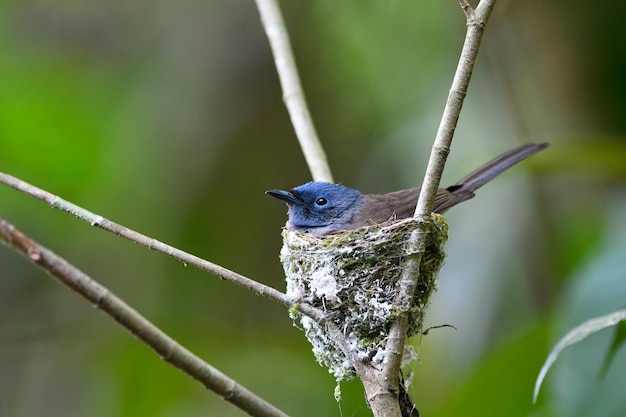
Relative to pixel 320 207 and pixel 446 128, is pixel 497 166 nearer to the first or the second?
pixel 320 207

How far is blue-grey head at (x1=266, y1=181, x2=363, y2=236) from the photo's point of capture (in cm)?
408

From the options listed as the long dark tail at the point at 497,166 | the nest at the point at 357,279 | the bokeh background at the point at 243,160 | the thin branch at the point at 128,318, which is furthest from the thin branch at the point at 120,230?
the bokeh background at the point at 243,160

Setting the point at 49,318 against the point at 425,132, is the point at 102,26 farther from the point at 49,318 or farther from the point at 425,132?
the point at 425,132

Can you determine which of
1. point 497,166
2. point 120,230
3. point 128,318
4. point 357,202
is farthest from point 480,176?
point 128,318

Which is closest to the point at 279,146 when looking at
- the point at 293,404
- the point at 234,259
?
the point at 234,259

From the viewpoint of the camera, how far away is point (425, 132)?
19.5 feet

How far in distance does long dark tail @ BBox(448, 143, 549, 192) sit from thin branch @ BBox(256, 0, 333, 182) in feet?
2.67

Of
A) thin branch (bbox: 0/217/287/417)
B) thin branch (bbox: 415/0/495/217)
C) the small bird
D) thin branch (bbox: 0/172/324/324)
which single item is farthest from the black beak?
thin branch (bbox: 0/217/287/417)

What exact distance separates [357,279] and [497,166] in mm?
1134

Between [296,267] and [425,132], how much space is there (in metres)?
2.64

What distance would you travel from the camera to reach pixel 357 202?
4.27 metres

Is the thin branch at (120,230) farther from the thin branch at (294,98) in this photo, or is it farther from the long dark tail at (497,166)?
the long dark tail at (497,166)

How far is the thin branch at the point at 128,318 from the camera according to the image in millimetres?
1584

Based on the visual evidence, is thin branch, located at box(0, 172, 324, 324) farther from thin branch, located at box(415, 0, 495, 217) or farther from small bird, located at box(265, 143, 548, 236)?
small bird, located at box(265, 143, 548, 236)
